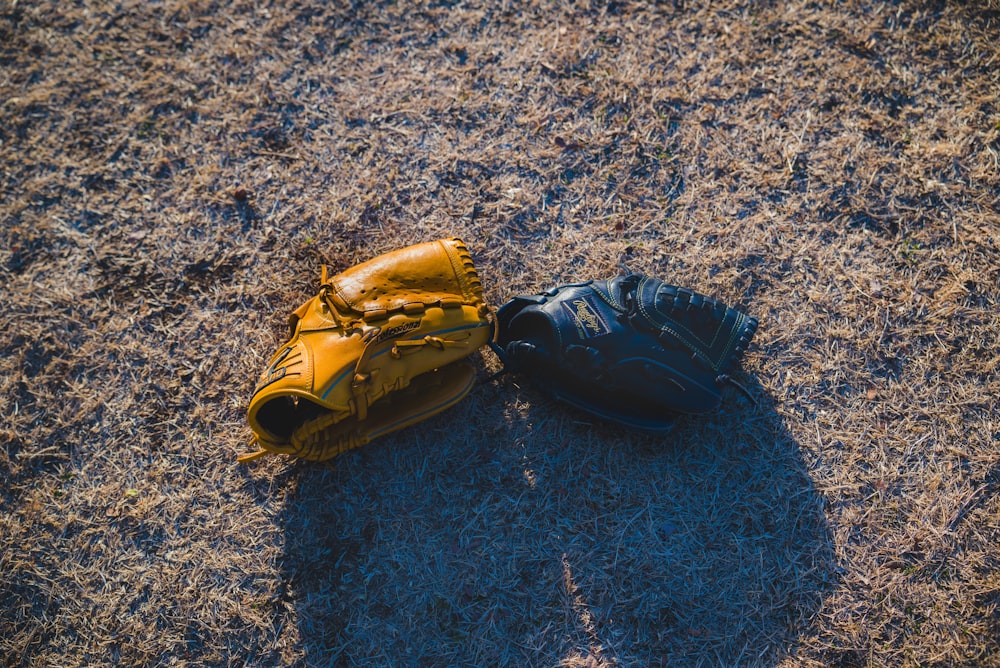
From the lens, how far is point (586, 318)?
9.08ft

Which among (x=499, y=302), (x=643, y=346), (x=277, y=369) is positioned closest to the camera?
(x=277, y=369)

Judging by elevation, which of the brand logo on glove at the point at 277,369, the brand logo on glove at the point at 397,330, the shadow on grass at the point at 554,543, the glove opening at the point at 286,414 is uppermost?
the brand logo on glove at the point at 397,330

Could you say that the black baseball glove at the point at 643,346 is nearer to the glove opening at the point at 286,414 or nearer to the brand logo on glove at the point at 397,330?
the brand logo on glove at the point at 397,330

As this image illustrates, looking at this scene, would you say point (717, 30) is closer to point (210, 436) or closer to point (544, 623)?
point (544, 623)

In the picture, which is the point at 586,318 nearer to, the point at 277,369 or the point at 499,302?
the point at 499,302

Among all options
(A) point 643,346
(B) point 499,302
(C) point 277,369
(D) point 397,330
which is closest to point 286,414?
(C) point 277,369

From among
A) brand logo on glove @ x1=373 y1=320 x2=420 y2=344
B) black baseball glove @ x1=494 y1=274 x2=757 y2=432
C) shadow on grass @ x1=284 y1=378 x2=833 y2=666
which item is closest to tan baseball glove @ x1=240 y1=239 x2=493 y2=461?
brand logo on glove @ x1=373 y1=320 x2=420 y2=344

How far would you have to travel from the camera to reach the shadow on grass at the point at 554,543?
2.68m

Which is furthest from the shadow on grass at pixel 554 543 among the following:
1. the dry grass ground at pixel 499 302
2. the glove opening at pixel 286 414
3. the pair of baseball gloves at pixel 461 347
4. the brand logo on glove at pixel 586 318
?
the brand logo on glove at pixel 586 318

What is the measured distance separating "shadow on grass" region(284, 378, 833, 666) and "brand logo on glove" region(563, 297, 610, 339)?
1.37 feet

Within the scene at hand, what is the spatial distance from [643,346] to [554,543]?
3.15 ft

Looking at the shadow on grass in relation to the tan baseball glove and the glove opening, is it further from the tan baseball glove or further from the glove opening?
the glove opening

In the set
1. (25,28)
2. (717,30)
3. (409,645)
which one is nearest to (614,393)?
(409,645)

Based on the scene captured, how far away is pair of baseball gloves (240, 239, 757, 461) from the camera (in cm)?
266
